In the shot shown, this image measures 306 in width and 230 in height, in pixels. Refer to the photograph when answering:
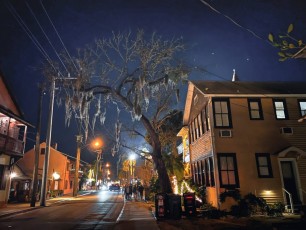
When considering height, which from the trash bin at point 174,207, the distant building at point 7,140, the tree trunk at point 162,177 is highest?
the distant building at point 7,140

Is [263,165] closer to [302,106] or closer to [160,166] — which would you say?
[302,106]

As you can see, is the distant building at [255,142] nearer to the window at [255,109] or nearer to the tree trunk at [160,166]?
the window at [255,109]

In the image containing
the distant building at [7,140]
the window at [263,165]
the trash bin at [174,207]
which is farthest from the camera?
the distant building at [7,140]

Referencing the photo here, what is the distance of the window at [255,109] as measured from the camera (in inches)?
671

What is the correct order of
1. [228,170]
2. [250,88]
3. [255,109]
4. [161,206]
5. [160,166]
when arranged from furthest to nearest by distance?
1. [250,88]
2. [160,166]
3. [255,109]
4. [228,170]
5. [161,206]

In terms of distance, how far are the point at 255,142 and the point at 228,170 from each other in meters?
2.58

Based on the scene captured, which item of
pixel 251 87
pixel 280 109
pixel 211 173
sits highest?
pixel 251 87

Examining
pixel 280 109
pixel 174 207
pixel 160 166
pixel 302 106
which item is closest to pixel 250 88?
pixel 280 109

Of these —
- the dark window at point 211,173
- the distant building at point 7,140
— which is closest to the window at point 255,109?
the dark window at point 211,173

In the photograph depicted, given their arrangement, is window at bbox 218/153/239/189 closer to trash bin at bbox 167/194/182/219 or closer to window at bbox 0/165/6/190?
trash bin at bbox 167/194/182/219

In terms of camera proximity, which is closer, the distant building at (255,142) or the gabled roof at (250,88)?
the distant building at (255,142)

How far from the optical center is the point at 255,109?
17.2 m

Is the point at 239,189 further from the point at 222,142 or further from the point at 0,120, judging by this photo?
the point at 0,120

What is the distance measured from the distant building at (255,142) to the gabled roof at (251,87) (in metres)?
0.07
